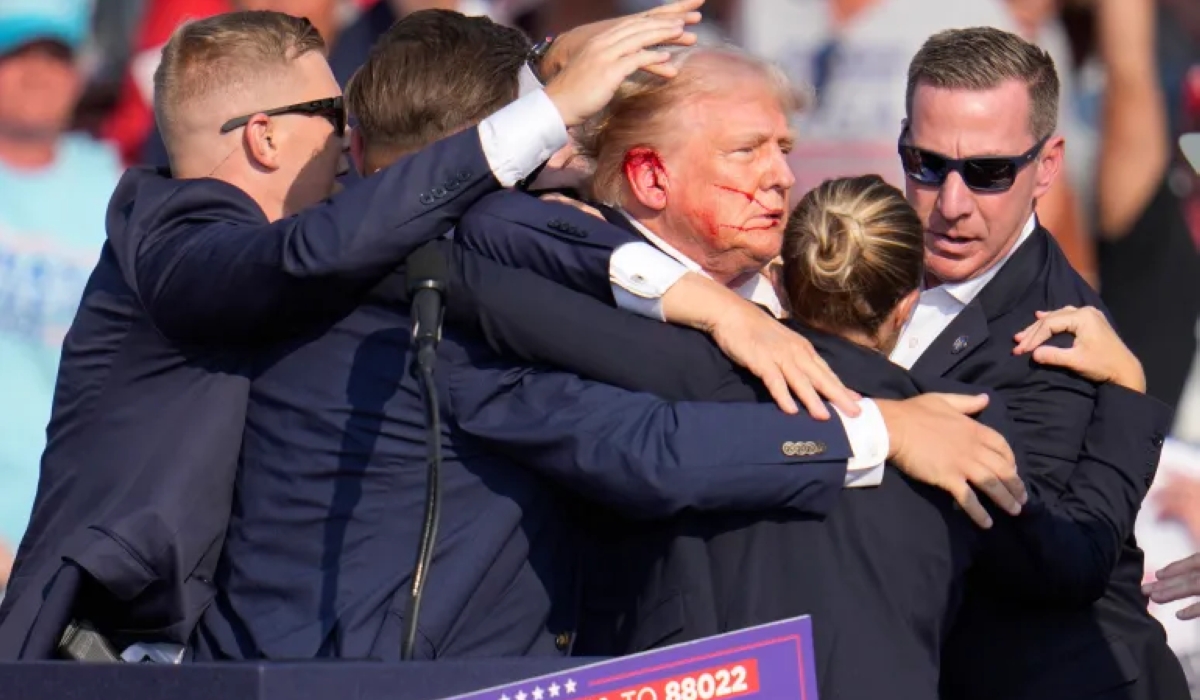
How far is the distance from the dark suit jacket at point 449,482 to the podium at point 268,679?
0.46 metres

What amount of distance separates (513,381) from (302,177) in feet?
2.03

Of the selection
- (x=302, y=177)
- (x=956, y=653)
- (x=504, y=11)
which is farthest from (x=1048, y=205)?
(x=302, y=177)

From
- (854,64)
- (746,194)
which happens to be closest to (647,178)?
(746,194)

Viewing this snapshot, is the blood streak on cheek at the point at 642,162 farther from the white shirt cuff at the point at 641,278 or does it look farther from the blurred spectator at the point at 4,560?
the blurred spectator at the point at 4,560

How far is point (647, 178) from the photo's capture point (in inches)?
118

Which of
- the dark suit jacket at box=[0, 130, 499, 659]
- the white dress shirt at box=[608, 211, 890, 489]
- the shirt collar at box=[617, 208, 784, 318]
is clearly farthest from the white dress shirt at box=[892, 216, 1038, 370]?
the dark suit jacket at box=[0, 130, 499, 659]

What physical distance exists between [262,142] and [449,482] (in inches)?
26.9

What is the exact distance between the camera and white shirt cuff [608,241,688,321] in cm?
278

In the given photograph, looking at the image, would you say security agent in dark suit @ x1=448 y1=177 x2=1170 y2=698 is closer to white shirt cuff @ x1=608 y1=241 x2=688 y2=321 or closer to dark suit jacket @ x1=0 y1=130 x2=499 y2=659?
white shirt cuff @ x1=608 y1=241 x2=688 y2=321

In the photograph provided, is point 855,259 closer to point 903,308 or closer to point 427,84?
point 903,308

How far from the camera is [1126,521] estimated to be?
10.0 ft

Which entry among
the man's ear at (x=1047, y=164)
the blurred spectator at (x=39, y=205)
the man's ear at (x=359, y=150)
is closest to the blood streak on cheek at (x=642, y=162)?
the man's ear at (x=359, y=150)

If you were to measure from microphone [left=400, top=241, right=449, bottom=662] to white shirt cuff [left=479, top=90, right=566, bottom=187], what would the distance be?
152 mm

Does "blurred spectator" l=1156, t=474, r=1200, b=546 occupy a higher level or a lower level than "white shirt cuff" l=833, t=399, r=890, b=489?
lower
